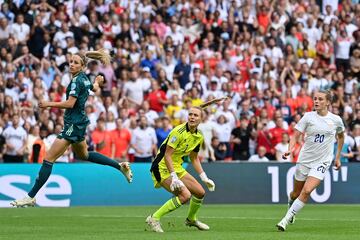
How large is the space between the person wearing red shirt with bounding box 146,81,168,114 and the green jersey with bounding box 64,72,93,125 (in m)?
11.4

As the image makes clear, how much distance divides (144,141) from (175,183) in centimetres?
1108

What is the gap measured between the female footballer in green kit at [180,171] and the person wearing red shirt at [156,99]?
11.7 m

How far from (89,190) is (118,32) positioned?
20.5 feet

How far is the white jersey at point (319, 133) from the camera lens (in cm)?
1631

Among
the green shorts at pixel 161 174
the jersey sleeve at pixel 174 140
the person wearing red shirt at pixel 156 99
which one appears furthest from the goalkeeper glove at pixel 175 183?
the person wearing red shirt at pixel 156 99

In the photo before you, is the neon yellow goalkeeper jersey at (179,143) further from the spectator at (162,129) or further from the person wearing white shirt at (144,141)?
the spectator at (162,129)

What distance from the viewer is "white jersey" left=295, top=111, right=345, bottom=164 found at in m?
16.3

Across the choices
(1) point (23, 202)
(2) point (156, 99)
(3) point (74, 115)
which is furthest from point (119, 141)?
(1) point (23, 202)

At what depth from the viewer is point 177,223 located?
17.6 m

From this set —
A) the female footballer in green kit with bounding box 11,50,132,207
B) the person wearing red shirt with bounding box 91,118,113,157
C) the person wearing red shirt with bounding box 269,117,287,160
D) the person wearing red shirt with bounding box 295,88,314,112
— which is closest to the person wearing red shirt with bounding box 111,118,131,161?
the person wearing red shirt with bounding box 91,118,113,157

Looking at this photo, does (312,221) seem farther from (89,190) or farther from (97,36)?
(97,36)

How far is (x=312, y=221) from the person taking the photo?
60.1ft

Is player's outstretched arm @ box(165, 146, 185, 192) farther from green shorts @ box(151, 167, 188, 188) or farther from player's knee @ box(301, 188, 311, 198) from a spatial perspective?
player's knee @ box(301, 188, 311, 198)

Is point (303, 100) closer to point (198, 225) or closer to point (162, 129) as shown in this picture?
point (162, 129)
